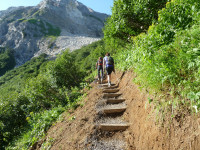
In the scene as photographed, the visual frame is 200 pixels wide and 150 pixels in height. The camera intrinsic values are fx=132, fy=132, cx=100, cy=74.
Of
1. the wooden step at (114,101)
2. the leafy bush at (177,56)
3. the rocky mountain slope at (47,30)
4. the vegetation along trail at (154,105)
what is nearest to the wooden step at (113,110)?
the vegetation along trail at (154,105)

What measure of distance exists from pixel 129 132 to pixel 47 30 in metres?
101

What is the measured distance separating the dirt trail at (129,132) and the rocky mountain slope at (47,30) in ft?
181

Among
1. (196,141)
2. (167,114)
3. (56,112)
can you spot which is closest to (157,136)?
(167,114)

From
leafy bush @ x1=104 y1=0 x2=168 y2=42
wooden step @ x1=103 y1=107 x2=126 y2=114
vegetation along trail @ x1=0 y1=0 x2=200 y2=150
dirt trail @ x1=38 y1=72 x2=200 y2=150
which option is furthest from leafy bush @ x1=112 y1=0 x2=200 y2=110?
leafy bush @ x1=104 y1=0 x2=168 y2=42

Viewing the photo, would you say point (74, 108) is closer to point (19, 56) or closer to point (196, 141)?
point (196, 141)

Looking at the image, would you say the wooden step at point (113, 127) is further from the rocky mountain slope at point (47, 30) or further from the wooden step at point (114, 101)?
the rocky mountain slope at point (47, 30)

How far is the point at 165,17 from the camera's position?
451 cm

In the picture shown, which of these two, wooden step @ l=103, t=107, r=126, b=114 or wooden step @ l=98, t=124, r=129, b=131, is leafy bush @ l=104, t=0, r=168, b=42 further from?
wooden step @ l=98, t=124, r=129, b=131

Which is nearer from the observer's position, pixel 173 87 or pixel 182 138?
pixel 182 138

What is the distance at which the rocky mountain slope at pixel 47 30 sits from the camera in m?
73.7

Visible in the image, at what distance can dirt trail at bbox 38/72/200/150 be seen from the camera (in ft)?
7.38

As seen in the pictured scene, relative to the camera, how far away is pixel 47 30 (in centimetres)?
9188

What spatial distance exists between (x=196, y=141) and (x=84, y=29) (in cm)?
10982

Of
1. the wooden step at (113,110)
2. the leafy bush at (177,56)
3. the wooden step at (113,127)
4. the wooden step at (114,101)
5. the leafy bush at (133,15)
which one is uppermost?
the leafy bush at (133,15)
